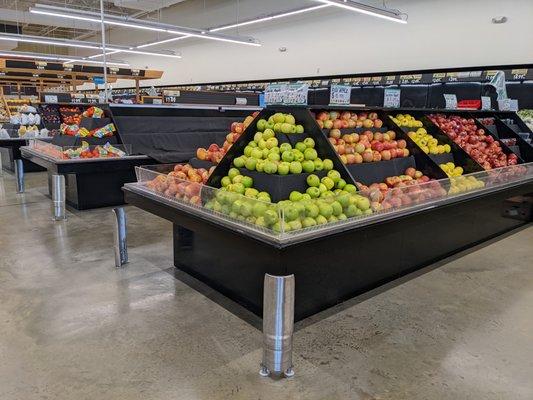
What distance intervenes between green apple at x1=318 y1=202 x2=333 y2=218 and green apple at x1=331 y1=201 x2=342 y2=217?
3 centimetres

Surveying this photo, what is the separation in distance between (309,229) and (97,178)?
4.32 meters

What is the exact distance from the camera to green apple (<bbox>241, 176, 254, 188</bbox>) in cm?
262

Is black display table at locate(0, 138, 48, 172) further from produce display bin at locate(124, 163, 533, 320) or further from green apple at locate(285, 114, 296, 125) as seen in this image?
green apple at locate(285, 114, 296, 125)

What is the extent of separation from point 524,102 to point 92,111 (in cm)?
754

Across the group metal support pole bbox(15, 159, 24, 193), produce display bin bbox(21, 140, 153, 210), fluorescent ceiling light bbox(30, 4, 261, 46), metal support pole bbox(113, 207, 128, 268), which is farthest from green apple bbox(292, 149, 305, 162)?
fluorescent ceiling light bbox(30, 4, 261, 46)

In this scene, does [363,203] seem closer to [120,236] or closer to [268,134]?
[268,134]

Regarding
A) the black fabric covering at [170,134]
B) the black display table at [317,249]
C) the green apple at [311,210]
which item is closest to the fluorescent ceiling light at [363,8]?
the black fabric covering at [170,134]

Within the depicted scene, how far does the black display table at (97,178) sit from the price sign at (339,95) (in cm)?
280

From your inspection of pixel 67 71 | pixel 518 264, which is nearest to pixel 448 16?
pixel 518 264

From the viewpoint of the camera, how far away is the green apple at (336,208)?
2309mm

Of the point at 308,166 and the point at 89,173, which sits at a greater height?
the point at 308,166

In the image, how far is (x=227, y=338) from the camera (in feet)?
8.21

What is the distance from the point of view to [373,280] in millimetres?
3238

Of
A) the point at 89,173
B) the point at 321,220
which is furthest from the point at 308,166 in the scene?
the point at 89,173
